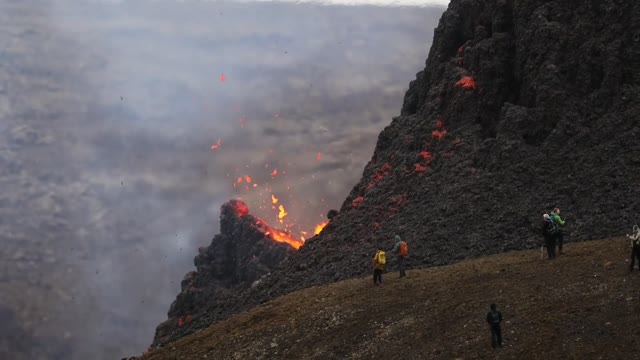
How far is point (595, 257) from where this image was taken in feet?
A: 116

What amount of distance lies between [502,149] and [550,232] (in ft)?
66.4

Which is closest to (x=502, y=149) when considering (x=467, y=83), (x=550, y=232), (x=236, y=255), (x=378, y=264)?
(x=467, y=83)

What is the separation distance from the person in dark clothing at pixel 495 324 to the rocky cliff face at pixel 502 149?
18117mm

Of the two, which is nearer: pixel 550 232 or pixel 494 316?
pixel 494 316

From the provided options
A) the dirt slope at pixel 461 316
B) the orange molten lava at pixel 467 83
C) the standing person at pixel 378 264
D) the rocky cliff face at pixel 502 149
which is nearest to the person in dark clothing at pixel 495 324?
the dirt slope at pixel 461 316

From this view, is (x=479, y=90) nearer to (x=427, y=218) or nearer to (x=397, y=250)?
(x=427, y=218)

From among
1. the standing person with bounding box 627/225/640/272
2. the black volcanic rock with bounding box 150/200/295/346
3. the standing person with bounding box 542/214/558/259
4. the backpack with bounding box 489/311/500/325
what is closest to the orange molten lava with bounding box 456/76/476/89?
the standing person with bounding box 542/214/558/259

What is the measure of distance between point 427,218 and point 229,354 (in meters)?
22.7

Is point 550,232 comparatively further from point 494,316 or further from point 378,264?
point 494,316

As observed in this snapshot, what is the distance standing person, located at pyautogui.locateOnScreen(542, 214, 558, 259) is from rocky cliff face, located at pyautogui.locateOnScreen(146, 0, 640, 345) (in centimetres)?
699

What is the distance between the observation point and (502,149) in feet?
183

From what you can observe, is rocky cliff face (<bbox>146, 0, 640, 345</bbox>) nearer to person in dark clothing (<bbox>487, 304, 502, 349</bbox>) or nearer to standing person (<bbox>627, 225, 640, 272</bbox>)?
standing person (<bbox>627, 225, 640, 272</bbox>)

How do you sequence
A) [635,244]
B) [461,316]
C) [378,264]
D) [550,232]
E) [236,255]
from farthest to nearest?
[236,255] < [378,264] < [550,232] < [461,316] < [635,244]

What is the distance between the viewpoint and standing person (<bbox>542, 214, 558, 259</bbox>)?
36156 mm
